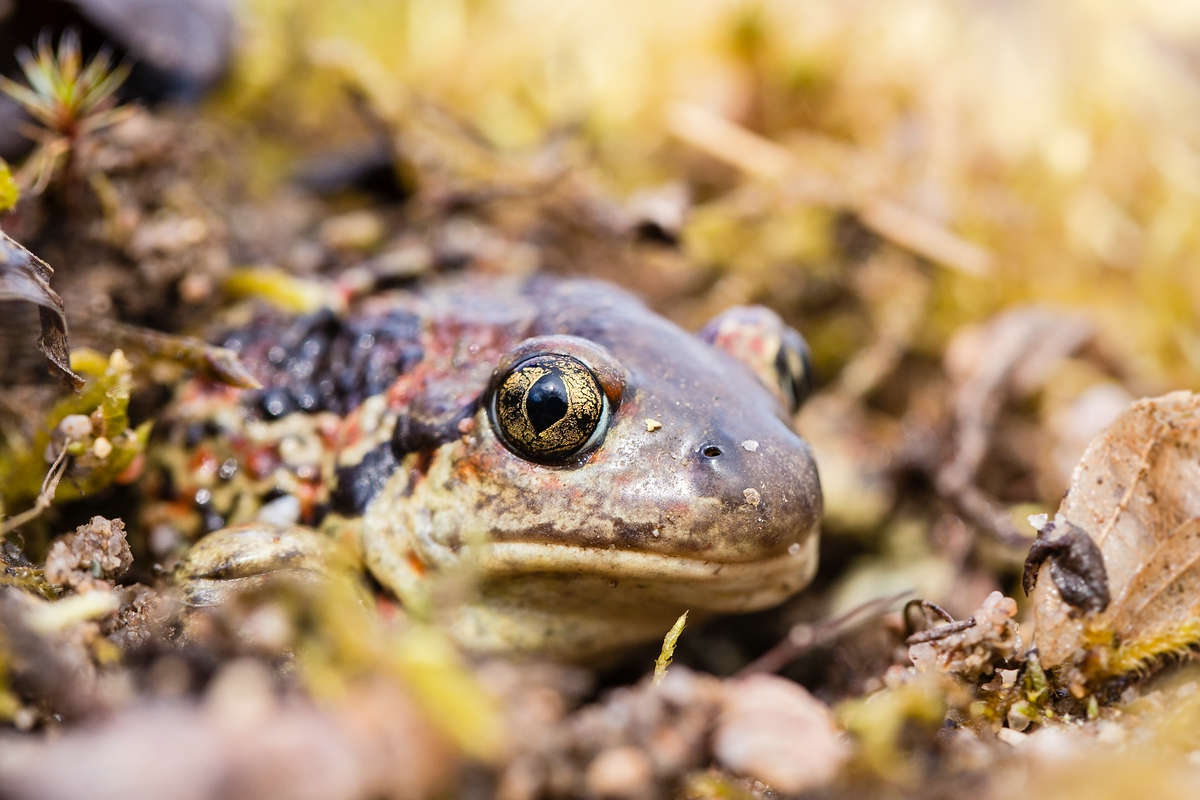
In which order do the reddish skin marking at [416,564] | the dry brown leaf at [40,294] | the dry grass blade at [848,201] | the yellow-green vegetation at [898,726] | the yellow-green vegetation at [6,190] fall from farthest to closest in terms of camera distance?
the dry grass blade at [848,201] → the reddish skin marking at [416,564] → the yellow-green vegetation at [6,190] → the dry brown leaf at [40,294] → the yellow-green vegetation at [898,726]

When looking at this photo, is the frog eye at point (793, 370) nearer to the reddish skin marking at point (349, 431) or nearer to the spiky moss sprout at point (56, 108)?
the reddish skin marking at point (349, 431)

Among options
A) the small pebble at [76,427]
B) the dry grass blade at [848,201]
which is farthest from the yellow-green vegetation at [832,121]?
the small pebble at [76,427]

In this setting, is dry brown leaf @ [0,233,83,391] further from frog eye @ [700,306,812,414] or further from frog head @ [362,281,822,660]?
frog eye @ [700,306,812,414]

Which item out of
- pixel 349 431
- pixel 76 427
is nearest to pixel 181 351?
pixel 76 427

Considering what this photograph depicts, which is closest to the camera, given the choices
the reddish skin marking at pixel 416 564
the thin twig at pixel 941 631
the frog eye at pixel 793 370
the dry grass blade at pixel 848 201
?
the thin twig at pixel 941 631

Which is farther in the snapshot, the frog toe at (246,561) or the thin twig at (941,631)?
the frog toe at (246,561)

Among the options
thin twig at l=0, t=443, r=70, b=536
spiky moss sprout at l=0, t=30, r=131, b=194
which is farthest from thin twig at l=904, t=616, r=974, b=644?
spiky moss sprout at l=0, t=30, r=131, b=194

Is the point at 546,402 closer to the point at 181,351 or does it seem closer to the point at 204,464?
the point at 181,351

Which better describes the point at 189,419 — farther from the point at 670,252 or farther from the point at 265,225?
the point at 670,252
